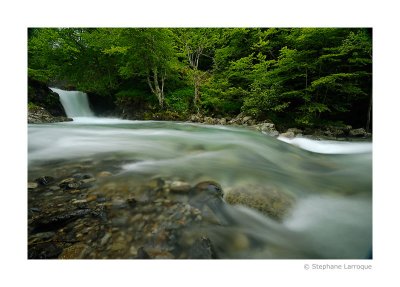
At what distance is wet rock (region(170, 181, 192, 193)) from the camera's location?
2.41m

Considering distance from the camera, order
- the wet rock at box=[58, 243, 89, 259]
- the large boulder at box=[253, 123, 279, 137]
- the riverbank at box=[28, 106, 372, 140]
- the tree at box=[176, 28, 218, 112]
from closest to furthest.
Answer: the wet rock at box=[58, 243, 89, 259], the riverbank at box=[28, 106, 372, 140], the large boulder at box=[253, 123, 279, 137], the tree at box=[176, 28, 218, 112]

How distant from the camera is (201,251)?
1.89m

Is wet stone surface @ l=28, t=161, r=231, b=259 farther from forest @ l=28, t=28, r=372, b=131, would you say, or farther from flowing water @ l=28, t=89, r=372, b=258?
forest @ l=28, t=28, r=372, b=131

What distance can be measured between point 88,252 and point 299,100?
6.66 meters

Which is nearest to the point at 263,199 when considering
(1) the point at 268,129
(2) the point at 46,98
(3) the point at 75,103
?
(1) the point at 268,129

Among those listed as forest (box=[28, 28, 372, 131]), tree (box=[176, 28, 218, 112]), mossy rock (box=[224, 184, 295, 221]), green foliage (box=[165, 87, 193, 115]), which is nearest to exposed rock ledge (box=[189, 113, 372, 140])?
forest (box=[28, 28, 372, 131])

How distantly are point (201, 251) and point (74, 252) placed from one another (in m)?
0.88

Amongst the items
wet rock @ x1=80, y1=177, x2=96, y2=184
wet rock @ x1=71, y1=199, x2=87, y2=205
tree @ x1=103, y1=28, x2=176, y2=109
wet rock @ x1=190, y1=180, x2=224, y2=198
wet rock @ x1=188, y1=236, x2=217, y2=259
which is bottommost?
wet rock @ x1=188, y1=236, x2=217, y2=259

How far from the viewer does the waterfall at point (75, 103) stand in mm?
9016

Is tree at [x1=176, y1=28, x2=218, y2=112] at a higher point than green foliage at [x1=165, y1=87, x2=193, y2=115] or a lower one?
higher

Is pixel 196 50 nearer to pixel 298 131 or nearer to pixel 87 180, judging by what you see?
pixel 298 131

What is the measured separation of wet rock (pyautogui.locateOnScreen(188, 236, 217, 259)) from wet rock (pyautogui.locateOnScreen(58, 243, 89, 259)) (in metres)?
0.73
